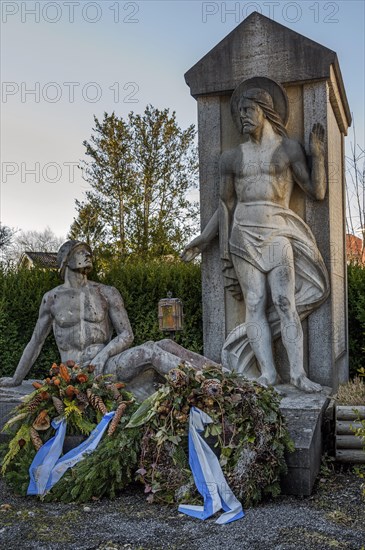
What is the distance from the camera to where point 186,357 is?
448 centimetres

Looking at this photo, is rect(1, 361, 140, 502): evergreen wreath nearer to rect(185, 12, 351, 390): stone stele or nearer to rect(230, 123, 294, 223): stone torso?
rect(185, 12, 351, 390): stone stele

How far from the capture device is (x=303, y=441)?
376cm

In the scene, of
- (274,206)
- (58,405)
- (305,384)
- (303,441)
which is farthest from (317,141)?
(58,405)

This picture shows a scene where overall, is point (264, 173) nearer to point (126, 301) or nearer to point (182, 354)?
point (182, 354)

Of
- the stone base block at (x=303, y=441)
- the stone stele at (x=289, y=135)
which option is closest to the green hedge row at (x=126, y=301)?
the stone stele at (x=289, y=135)

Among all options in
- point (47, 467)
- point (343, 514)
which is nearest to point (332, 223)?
point (343, 514)

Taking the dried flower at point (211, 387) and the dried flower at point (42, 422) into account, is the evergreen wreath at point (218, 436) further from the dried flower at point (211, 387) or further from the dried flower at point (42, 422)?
the dried flower at point (42, 422)

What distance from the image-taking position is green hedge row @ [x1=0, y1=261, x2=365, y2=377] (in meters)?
6.79

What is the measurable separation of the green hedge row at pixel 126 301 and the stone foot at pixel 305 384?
172 cm

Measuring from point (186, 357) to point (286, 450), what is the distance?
109cm

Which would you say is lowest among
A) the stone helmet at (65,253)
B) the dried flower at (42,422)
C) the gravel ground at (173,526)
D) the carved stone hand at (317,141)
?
the gravel ground at (173,526)

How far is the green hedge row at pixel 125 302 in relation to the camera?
22.3 ft

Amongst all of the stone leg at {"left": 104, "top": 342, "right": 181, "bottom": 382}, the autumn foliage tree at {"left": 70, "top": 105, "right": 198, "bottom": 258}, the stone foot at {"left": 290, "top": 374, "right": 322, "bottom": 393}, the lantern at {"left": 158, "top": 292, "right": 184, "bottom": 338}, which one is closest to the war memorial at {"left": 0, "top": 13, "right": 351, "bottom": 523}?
the stone foot at {"left": 290, "top": 374, "right": 322, "bottom": 393}

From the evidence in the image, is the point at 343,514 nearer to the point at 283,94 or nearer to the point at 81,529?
the point at 81,529
